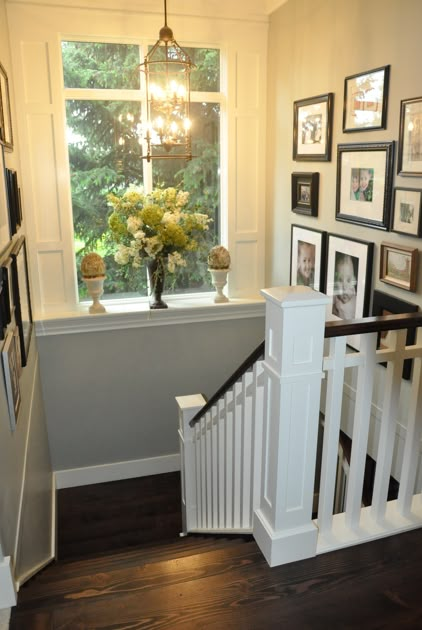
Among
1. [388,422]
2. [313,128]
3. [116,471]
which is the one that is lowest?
[116,471]

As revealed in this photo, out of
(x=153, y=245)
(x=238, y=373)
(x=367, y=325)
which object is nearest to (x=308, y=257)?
(x=153, y=245)

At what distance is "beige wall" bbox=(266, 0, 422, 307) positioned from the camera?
8.70ft

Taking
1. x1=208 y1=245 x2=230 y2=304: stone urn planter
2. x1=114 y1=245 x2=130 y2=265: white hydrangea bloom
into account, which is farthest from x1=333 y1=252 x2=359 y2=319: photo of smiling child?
x1=114 y1=245 x2=130 y2=265: white hydrangea bloom

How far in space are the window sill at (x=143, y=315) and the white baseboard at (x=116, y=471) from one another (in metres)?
1.17

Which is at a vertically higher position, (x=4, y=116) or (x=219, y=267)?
(x=4, y=116)

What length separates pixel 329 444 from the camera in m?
1.93

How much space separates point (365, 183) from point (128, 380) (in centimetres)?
234

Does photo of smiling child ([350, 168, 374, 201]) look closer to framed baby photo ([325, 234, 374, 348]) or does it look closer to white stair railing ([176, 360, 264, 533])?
framed baby photo ([325, 234, 374, 348])

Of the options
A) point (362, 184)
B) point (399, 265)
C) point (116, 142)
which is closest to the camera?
point (399, 265)

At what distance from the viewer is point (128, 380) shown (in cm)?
426

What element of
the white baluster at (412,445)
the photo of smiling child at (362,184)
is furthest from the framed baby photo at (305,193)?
the white baluster at (412,445)

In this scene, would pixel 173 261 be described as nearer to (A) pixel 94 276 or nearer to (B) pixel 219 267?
(B) pixel 219 267

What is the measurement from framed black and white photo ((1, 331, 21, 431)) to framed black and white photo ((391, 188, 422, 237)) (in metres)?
1.95

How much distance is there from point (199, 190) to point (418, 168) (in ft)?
7.03
